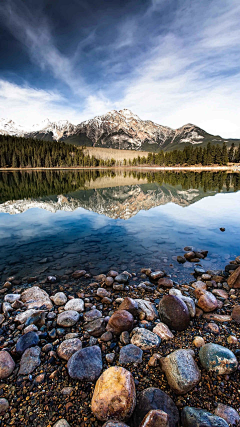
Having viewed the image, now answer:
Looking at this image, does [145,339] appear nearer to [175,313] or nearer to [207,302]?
[175,313]

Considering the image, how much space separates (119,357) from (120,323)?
88cm

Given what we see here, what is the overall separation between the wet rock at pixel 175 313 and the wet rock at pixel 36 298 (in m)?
3.61

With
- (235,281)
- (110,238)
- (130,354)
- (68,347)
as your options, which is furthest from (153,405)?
(110,238)

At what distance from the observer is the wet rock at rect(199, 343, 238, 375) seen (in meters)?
4.07

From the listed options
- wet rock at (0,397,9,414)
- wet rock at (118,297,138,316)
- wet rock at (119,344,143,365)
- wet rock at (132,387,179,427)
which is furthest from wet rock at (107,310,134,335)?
wet rock at (0,397,9,414)

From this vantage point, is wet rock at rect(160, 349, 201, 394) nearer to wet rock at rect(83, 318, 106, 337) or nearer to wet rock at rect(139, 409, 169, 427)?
wet rock at rect(139, 409, 169, 427)

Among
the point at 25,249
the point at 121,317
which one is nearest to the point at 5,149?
the point at 25,249

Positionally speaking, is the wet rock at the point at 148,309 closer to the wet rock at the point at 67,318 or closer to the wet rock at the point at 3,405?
the wet rock at the point at 67,318

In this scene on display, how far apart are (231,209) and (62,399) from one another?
72.4 ft

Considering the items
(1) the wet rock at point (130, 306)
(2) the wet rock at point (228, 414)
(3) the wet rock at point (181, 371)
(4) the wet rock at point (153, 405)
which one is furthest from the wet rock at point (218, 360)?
(1) the wet rock at point (130, 306)

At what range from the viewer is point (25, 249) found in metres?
11.4

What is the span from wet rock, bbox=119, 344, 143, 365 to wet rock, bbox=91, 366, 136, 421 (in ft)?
2.49

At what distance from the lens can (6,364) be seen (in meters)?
4.20

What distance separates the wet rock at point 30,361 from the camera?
13.6 ft
